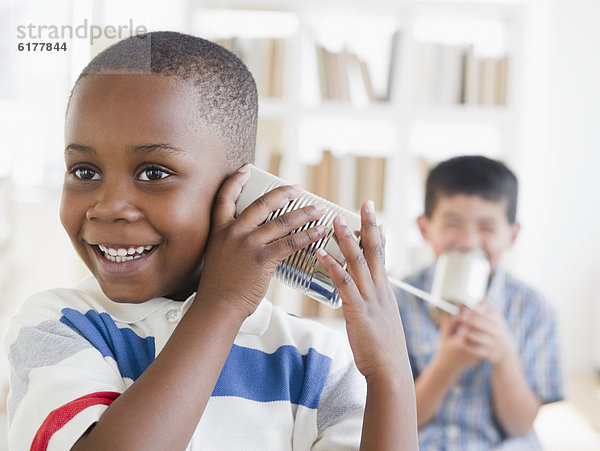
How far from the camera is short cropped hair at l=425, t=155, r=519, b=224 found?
1.52 metres

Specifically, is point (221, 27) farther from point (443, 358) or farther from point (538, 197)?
point (443, 358)

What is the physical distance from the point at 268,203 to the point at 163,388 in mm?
196

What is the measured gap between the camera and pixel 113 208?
0.62 m

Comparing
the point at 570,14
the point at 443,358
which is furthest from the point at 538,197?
the point at 443,358

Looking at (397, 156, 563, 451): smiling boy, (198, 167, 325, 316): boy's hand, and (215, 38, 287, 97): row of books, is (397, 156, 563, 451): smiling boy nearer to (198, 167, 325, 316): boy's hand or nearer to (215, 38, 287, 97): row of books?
(198, 167, 325, 316): boy's hand

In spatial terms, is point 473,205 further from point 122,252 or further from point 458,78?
point 458,78

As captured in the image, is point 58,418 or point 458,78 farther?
point 458,78

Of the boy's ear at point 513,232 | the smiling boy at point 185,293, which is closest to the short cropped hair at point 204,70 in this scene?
the smiling boy at point 185,293

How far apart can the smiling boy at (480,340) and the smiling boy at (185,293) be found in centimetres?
68

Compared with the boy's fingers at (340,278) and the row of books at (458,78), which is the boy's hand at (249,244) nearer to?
the boy's fingers at (340,278)

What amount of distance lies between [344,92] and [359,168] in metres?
0.36

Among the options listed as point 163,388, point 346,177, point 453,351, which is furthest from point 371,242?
point 346,177

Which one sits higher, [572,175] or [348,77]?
[348,77]

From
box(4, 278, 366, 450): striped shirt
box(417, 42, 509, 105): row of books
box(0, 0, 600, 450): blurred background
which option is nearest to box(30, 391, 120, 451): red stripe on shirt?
box(4, 278, 366, 450): striped shirt
